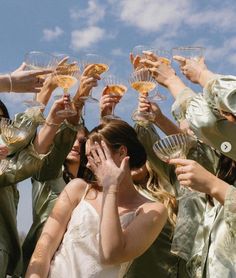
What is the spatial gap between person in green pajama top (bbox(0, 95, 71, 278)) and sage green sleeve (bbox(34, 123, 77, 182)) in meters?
0.10

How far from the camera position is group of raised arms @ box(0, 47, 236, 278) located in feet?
10.9

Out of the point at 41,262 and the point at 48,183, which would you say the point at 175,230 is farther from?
the point at 48,183

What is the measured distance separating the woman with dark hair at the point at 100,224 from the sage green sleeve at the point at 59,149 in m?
0.61

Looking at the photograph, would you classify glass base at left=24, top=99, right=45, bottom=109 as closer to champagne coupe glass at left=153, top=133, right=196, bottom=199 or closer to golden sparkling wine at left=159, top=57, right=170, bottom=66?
golden sparkling wine at left=159, top=57, right=170, bottom=66

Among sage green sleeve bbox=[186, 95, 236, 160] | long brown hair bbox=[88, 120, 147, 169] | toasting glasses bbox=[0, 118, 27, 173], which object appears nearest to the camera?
sage green sleeve bbox=[186, 95, 236, 160]

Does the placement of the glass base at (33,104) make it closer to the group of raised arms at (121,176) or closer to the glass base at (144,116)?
the group of raised arms at (121,176)

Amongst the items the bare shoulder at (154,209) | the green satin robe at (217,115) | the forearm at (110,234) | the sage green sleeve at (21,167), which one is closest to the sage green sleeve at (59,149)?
the sage green sleeve at (21,167)

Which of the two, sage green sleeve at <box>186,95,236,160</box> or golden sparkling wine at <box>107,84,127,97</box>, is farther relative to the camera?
golden sparkling wine at <box>107,84,127,97</box>

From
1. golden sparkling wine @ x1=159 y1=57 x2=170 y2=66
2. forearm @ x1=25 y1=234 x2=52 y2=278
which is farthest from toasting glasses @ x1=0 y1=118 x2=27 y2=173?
golden sparkling wine @ x1=159 y1=57 x2=170 y2=66

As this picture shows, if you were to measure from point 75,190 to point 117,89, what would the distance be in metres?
1.36

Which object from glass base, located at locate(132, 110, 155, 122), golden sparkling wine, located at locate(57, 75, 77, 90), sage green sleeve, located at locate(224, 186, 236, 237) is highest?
golden sparkling wine, located at locate(57, 75, 77, 90)

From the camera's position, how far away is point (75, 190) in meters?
3.77

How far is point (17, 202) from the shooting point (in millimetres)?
4547

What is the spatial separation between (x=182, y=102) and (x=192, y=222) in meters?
0.78
